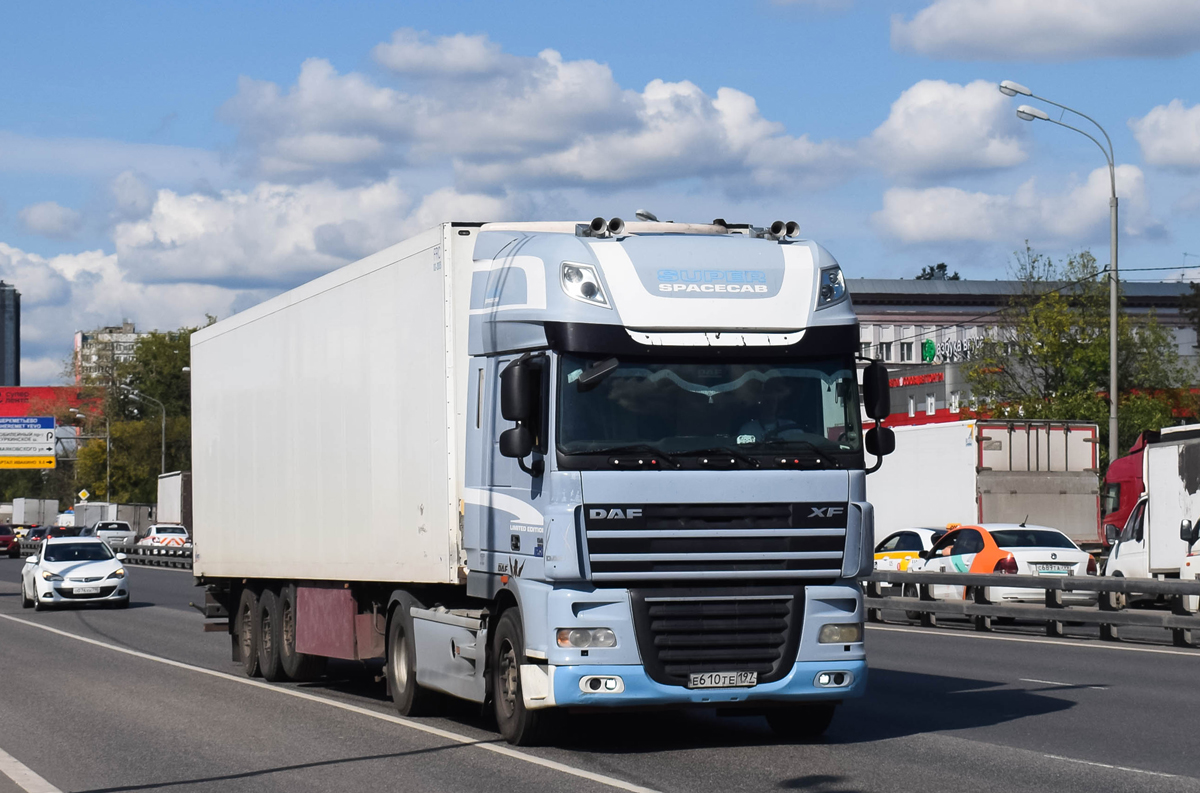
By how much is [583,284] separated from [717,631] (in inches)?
92.9

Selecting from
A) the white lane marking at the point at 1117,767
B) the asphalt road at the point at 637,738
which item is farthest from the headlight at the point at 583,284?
the white lane marking at the point at 1117,767

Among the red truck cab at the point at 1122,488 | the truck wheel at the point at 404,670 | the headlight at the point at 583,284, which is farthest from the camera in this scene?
the red truck cab at the point at 1122,488

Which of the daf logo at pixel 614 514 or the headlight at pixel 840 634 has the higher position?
the daf logo at pixel 614 514

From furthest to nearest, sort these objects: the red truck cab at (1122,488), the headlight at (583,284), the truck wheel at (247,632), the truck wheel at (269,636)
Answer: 1. the red truck cab at (1122,488)
2. the truck wheel at (247,632)
3. the truck wheel at (269,636)
4. the headlight at (583,284)

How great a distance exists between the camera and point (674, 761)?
1036 cm

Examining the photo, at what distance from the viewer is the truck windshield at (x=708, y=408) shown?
34.1 ft

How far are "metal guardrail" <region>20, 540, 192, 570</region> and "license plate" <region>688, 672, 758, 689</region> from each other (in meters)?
50.6

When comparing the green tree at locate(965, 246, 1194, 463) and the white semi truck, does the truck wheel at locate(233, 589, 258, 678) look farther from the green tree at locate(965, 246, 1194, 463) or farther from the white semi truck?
the green tree at locate(965, 246, 1194, 463)

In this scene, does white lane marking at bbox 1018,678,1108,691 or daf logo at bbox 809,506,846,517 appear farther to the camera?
white lane marking at bbox 1018,678,1108,691

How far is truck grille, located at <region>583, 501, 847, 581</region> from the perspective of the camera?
1022 centimetres

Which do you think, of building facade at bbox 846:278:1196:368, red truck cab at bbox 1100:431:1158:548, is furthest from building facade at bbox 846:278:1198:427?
red truck cab at bbox 1100:431:1158:548

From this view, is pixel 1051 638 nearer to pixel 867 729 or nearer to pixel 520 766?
pixel 867 729

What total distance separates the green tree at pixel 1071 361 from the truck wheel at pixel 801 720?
38492 mm

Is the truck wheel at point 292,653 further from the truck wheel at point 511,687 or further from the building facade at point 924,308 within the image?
the building facade at point 924,308
